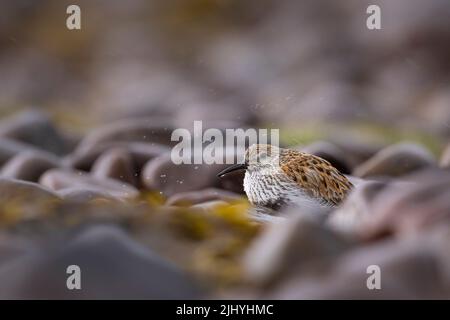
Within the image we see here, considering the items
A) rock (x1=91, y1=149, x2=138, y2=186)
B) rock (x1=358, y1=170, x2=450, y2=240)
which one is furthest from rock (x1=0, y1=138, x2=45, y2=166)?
rock (x1=358, y1=170, x2=450, y2=240)

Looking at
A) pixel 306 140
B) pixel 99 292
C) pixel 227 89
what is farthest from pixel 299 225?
pixel 227 89

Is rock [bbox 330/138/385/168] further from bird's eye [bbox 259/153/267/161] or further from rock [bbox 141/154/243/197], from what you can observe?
bird's eye [bbox 259/153/267/161]

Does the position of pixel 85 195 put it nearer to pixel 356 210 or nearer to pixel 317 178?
pixel 317 178

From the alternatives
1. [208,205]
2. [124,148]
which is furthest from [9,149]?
[208,205]

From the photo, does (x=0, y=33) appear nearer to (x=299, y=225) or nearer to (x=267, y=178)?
(x=267, y=178)

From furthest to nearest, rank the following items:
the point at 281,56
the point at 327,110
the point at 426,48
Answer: the point at 281,56 → the point at 426,48 → the point at 327,110

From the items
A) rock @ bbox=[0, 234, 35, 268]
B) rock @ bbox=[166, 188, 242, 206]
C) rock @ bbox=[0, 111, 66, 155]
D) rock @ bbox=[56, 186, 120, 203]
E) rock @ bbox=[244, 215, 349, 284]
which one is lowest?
rock @ bbox=[244, 215, 349, 284]
